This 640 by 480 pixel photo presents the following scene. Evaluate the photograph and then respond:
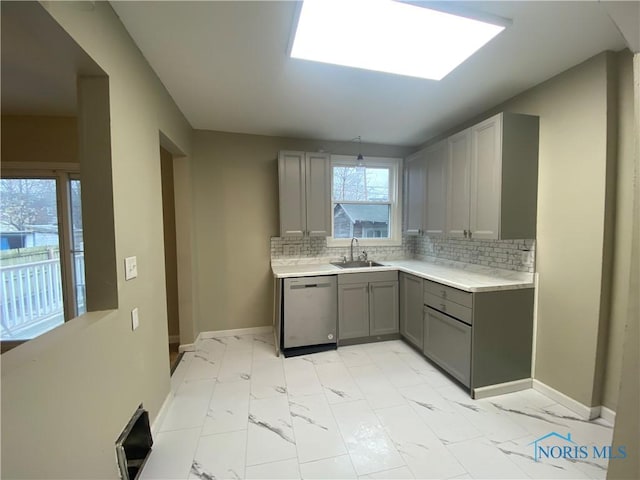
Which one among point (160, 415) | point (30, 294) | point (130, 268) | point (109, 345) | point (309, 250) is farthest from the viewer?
point (309, 250)

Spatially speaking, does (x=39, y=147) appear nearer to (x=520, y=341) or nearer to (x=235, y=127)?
(x=235, y=127)

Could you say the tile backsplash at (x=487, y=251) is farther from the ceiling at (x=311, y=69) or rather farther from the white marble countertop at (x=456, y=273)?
the ceiling at (x=311, y=69)

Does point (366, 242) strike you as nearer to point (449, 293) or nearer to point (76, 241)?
point (449, 293)

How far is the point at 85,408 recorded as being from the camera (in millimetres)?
1118

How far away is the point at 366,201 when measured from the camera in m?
3.76

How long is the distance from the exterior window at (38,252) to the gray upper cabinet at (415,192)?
12.7 ft

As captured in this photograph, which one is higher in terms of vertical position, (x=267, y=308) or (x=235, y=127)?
(x=235, y=127)

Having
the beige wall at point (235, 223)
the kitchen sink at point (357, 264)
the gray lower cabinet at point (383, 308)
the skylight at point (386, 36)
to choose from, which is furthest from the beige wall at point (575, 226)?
the beige wall at point (235, 223)

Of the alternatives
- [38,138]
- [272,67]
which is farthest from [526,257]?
[38,138]

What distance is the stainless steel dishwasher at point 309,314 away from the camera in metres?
2.84

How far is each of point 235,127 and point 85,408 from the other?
9.27 ft

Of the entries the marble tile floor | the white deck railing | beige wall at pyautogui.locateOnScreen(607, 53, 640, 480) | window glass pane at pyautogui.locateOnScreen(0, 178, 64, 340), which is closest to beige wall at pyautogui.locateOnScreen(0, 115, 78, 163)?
window glass pane at pyautogui.locateOnScreen(0, 178, 64, 340)

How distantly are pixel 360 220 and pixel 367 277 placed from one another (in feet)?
3.29

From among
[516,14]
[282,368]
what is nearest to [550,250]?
[516,14]
